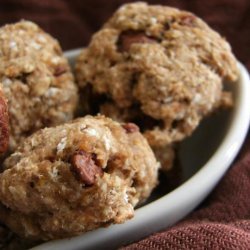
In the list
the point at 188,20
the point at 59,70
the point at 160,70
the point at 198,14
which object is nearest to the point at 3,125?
the point at 59,70

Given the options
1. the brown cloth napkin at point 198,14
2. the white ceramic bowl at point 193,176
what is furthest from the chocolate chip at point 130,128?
the brown cloth napkin at point 198,14

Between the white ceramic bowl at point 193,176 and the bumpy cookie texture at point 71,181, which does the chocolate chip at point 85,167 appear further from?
the white ceramic bowl at point 193,176

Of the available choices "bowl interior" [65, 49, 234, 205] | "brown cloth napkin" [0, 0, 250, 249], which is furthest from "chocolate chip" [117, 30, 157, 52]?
"brown cloth napkin" [0, 0, 250, 249]

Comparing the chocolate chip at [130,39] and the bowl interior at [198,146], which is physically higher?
the chocolate chip at [130,39]

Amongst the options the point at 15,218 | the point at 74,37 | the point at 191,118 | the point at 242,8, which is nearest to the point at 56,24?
the point at 74,37

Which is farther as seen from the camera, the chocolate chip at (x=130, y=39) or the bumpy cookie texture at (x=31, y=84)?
the chocolate chip at (x=130, y=39)

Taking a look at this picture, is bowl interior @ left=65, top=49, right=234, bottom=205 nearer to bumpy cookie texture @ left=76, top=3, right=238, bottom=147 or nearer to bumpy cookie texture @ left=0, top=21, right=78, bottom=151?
bumpy cookie texture @ left=76, top=3, right=238, bottom=147

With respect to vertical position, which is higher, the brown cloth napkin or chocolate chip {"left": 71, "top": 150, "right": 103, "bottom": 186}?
chocolate chip {"left": 71, "top": 150, "right": 103, "bottom": 186}

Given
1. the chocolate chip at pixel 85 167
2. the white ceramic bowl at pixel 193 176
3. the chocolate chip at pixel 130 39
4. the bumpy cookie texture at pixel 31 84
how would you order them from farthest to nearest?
the chocolate chip at pixel 130 39 → the bumpy cookie texture at pixel 31 84 → the white ceramic bowl at pixel 193 176 → the chocolate chip at pixel 85 167
